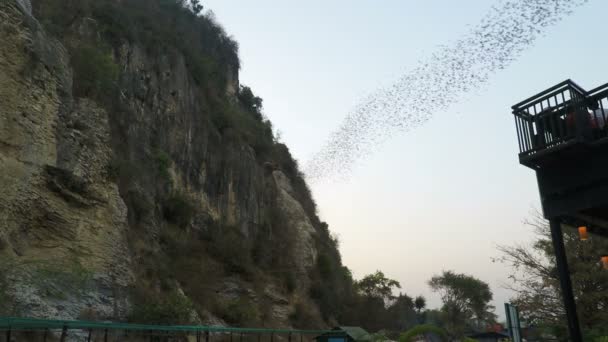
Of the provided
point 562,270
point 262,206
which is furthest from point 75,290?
point 262,206

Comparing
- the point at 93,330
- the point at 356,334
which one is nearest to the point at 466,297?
the point at 356,334

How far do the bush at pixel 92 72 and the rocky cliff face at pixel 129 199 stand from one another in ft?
2.17

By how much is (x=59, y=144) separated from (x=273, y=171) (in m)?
27.7

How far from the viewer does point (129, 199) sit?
2053 centimetres

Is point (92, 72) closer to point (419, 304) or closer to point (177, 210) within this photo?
point (177, 210)

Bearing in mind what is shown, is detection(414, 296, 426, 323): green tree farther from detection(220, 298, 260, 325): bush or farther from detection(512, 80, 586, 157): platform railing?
detection(512, 80, 586, 157): platform railing

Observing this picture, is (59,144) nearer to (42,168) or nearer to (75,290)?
(42,168)

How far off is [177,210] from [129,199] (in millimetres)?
5358

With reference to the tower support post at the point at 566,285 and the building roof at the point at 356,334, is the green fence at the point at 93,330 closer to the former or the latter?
the building roof at the point at 356,334

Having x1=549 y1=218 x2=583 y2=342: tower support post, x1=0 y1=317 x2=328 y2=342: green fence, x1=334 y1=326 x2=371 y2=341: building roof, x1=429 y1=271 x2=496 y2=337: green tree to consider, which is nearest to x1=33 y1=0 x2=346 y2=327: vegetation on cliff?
x1=0 y1=317 x2=328 y2=342: green fence

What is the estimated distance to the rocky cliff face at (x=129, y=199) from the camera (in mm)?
14008

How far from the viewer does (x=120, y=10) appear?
27.0 metres

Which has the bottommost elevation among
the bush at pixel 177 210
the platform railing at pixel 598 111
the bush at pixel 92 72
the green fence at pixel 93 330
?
the green fence at pixel 93 330

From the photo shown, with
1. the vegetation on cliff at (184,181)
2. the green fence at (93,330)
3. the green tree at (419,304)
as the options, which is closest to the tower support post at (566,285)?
the green fence at (93,330)
